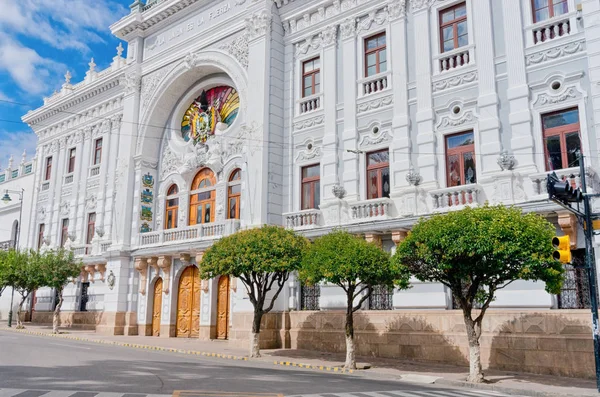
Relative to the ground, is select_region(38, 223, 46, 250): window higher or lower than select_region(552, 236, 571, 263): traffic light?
higher

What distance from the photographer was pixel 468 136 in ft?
62.1

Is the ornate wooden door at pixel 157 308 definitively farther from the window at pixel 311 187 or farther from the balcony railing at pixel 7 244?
the balcony railing at pixel 7 244

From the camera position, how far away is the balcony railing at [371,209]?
19.5 m

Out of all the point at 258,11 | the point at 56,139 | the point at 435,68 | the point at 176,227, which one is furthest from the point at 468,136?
the point at 56,139

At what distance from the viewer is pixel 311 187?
23031mm

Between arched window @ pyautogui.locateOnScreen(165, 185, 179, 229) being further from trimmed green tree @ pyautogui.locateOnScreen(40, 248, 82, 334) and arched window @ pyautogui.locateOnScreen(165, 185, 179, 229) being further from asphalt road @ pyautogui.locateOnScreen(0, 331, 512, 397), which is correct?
asphalt road @ pyautogui.locateOnScreen(0, 331, 512, 397)

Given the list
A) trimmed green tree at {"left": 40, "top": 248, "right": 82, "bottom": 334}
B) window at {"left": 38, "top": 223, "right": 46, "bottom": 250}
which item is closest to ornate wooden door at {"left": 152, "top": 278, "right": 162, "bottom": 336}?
trimmed green tree at {"left": 40, "top": 248, "right": 82, "bottom": 334}

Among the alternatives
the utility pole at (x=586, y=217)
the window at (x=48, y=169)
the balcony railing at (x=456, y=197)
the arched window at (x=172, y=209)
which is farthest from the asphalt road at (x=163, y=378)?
the window at (x=48, y=169)

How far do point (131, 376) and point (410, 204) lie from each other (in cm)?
1060

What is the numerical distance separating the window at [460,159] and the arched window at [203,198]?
1195cm

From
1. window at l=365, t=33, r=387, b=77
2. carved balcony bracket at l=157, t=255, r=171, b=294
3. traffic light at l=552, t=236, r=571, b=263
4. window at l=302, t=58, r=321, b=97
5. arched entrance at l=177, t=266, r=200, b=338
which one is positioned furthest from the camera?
carved balcony bracket at l=157, t=255, r=171, b=294

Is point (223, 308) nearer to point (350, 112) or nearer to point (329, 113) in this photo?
point (329, 113)

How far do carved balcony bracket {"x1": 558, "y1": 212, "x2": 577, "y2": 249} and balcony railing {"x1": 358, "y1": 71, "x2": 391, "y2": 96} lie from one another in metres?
8.37

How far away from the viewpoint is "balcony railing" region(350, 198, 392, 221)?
19547 mm
